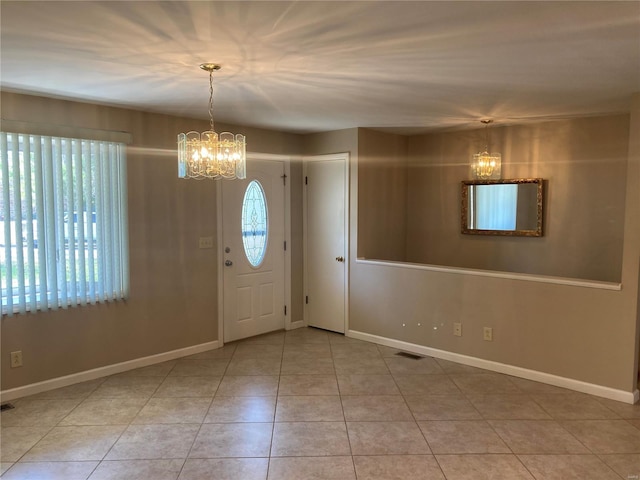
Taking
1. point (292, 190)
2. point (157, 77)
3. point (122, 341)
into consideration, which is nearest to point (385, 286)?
point (292, 190)

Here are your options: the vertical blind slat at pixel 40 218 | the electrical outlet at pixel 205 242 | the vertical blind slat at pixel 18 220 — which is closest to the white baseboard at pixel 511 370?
the electrical outlet at pixel 205 242

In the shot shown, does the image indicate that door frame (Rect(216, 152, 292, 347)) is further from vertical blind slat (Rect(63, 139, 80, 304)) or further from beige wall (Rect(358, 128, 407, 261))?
vertical blind slat (Rect(63, 139, 80, 304))

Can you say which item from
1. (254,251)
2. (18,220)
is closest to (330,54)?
(18,220)

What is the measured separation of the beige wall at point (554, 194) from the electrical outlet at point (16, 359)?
434 cm

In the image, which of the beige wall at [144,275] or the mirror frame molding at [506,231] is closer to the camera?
the beige wall at [144,275]

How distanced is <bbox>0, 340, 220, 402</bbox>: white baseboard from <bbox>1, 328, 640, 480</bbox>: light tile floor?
74mm

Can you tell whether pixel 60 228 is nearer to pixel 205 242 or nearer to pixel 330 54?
pixel 205 242

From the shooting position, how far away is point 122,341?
4.20m

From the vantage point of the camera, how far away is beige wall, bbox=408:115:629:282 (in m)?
4.44

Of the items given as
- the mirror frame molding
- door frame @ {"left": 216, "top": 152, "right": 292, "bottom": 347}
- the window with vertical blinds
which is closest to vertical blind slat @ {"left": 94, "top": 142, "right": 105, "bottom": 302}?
the window with vertical blinds

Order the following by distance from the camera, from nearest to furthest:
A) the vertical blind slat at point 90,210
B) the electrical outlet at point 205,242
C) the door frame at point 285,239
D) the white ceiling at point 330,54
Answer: the white ceiling at point 330,54 < the vertical blind slat at point 90,210 < the electrical outlet at point 205,242 < the door frame at point 285,239

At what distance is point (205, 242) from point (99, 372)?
151 cm

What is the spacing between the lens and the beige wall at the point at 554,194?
4.44m

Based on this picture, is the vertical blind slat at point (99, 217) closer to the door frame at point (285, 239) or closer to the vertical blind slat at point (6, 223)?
the vertical blind slat at point (6, 223)
